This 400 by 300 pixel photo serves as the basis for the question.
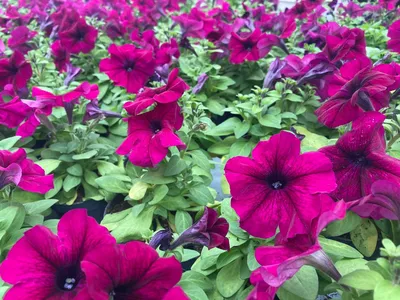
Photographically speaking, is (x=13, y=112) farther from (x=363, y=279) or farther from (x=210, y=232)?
(x=363, y=279)

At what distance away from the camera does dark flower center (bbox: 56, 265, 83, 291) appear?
0.69 m

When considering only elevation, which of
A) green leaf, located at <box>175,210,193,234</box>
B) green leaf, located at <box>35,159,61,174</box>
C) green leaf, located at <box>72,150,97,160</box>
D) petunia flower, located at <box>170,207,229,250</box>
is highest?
petunia flower, located at <box>170,207,229,250</box>

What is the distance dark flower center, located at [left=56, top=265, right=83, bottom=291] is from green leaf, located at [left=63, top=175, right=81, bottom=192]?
2.12ft

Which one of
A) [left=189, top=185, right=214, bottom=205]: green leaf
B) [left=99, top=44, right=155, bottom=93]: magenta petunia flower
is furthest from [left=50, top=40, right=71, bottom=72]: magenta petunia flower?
[left=189, top=185, right=214, bottom=205]: green leaf

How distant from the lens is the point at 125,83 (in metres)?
1.58

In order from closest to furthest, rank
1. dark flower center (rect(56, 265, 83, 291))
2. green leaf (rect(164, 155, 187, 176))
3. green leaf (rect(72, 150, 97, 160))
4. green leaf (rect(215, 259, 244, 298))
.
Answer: dark flower center (rect(56, 265, 83, 291))
green leaf (rect(215, 259, 244, 298))
green leaf (rect(164, 155, 187, 176))
green leaf (rect(72, 150, 97, 160))

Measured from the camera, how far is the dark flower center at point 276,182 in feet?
2.67

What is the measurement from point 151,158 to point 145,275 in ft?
1.41

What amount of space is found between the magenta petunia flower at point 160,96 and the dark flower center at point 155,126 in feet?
0.23

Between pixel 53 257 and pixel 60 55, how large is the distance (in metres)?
1.47

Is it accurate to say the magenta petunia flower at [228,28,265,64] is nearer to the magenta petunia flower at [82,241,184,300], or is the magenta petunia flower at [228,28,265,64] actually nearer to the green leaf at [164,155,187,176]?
the green leaf at [164,155,187,176]

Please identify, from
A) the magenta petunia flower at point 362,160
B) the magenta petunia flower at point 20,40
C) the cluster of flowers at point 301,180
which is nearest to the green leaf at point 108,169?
the cluster of flowers at point 301,180

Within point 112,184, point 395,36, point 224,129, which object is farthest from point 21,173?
point 395,36

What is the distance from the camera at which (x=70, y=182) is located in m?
1.35
